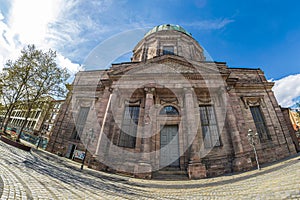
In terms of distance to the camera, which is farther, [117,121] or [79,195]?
[117,121]

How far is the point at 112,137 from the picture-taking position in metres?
12.2

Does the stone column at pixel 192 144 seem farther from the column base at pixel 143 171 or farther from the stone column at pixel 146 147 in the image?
the stone column at pixel 146 147

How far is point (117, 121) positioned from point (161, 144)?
472 centimetres

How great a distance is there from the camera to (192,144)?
33.3 ft

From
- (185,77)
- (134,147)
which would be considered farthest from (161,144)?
(185,77)

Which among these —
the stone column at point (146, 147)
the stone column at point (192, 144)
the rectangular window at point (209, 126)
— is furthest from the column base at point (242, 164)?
the stone column at point (146, 147)

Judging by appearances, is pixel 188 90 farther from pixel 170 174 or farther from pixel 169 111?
pixel 170 174

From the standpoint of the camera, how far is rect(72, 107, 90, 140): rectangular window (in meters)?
14.7

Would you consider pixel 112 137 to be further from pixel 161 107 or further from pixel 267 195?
pixel 267 195

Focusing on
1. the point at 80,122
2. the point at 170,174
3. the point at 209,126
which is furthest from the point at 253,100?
the point at 80,122

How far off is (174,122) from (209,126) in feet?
10.9

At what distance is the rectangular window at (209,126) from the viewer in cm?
1179

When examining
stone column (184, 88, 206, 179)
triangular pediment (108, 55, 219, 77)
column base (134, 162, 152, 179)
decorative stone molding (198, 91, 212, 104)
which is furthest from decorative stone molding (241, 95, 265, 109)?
column base (134, 162, 152, 179)

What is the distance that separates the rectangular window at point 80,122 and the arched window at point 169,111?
908 centimetres
